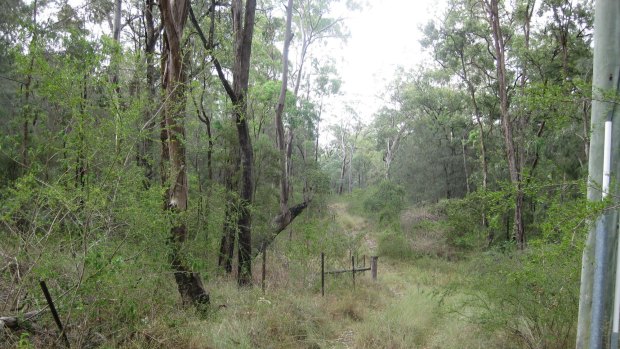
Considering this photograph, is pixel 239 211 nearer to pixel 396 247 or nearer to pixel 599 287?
pixel 599 287

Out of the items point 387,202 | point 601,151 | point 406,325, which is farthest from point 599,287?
point 387,202

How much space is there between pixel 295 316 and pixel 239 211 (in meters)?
2.88

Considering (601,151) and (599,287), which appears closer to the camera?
(599,287)

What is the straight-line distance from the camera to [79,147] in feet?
12.0

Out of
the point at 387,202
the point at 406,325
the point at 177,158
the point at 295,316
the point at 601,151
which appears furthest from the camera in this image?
the point at 387,202

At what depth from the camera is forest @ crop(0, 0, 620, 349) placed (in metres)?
3.61

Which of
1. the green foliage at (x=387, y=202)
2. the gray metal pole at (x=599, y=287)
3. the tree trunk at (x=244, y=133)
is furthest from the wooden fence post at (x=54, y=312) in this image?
the green foliage at (x=387, y=202)

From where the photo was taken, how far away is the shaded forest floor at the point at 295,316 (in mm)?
4404

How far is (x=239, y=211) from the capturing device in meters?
8.84

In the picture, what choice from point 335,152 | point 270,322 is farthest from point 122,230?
point 335,152

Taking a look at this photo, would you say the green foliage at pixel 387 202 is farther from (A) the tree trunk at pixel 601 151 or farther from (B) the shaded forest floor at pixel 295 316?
(A) the tree trunk at pixel 601 151

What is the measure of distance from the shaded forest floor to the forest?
4 centimetres

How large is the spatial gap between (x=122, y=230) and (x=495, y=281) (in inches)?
193

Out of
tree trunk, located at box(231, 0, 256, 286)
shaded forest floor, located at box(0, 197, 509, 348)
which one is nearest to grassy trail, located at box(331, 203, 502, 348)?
shaded forest floor, located at box(0, 197, 509, 348)
